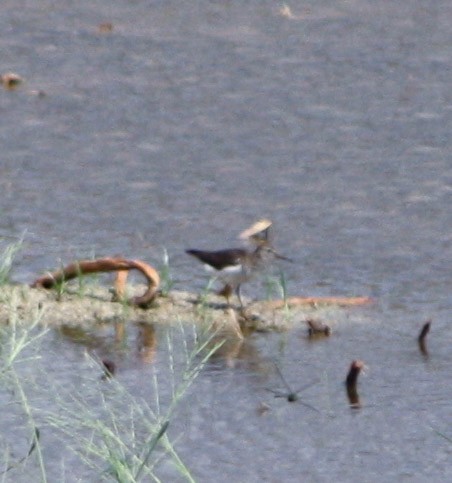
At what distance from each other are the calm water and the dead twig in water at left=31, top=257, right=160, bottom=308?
0.26 metres

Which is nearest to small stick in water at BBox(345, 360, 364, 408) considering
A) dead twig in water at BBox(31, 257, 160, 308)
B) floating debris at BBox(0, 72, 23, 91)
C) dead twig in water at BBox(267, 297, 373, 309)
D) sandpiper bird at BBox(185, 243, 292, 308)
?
dead twig in water at BBox(267, 297, 373, 309)

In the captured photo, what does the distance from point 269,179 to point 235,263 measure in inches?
64.1

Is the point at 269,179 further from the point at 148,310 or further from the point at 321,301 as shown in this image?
the point at 148,310

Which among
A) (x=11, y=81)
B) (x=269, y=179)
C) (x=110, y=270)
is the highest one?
(x=11, y=81)

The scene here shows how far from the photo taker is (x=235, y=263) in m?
6.42

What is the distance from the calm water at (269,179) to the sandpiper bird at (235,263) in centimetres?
16

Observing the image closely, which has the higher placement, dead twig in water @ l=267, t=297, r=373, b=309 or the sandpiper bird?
the sandpiper bird

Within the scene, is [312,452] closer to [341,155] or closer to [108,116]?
[341,155]

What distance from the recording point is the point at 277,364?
568 cm

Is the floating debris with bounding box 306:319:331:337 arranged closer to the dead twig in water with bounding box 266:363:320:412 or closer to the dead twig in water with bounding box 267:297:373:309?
the dead twig in water with bounding box 267:297:373:309

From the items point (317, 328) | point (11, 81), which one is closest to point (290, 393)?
point (317, 328)

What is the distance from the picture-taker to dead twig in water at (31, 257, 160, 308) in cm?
620

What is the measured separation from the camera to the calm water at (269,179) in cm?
509

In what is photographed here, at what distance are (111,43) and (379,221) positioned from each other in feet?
10.2
